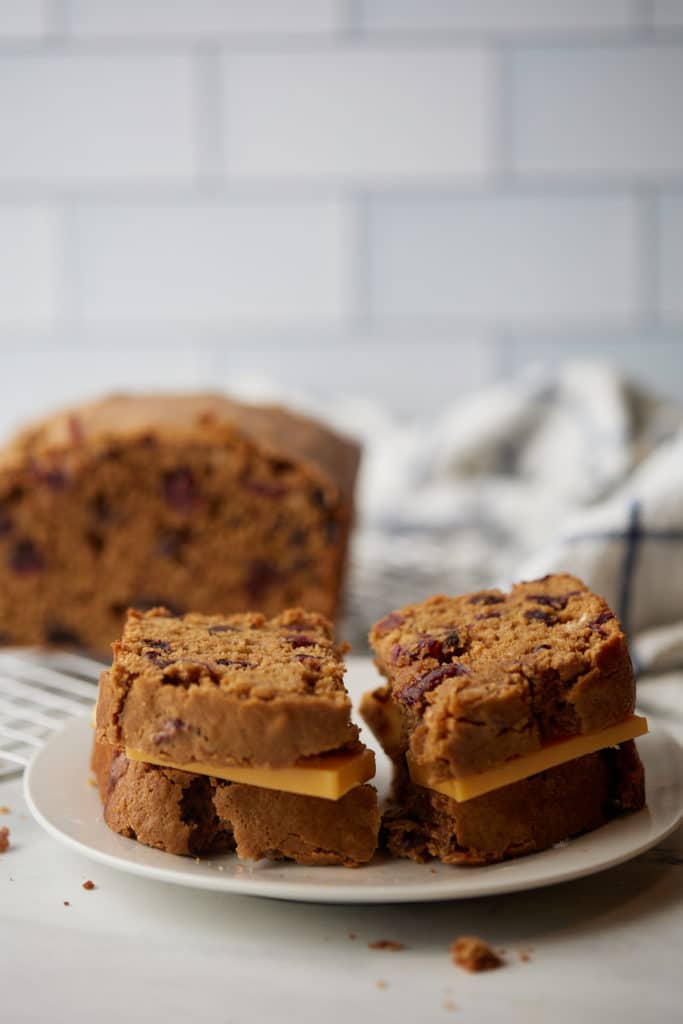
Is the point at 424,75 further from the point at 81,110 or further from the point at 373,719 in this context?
the point at 373,719

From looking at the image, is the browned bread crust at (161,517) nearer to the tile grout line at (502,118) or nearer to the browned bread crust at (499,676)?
the browned bread crust at (499,676)

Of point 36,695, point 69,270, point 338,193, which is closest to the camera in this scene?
point 36,695

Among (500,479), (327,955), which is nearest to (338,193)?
(500,479)

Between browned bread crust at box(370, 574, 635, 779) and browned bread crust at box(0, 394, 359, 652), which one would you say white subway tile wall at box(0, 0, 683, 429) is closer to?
browned bread crust at box(0, 394, 359, 652)

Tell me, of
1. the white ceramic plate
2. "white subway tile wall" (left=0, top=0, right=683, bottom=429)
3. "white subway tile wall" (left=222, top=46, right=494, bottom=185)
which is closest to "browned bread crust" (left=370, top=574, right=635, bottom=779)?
the white ceramic plate

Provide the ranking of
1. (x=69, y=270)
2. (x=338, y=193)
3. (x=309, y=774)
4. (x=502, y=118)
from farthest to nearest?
(x=69, y=270) → (x=338, y=193) → (x=502, y=118) → (x=309, y=774)

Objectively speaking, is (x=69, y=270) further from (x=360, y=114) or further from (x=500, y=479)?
(x=500, y=479)
